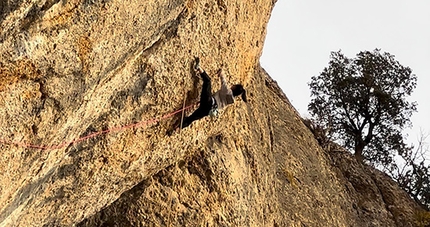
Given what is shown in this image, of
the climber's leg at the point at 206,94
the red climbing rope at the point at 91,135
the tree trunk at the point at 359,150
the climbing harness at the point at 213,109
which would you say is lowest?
the red climbing rope at the point at 91,135

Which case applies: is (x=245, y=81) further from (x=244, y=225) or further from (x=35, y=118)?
(x=35, y=118)

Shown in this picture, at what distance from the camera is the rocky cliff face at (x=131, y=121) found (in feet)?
28.2

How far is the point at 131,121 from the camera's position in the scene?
11.2 m

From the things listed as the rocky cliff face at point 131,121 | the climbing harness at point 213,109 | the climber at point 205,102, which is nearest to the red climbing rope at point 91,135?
the rocky cliff face at point 131,121

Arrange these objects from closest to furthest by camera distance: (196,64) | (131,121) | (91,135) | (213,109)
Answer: (91,135)
(131,121)
(196,64)
(213,109)

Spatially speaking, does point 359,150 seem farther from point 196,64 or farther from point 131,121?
point 131,121

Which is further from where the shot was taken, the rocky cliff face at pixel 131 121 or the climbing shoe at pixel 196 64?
the climbing shoe at pixel 196 64

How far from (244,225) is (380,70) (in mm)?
21655

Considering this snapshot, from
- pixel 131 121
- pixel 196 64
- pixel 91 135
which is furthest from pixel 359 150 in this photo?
pixel 91 135

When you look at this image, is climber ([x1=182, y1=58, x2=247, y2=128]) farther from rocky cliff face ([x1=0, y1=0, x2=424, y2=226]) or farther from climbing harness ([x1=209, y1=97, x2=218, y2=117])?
rocky cliff face ([x1=0, y1=0, x2=424, y2=226])

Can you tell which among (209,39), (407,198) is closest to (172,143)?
(209,39)

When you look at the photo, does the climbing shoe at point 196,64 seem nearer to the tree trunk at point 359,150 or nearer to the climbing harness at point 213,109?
the climbing harness at point 213,109

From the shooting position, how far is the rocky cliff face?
8586mm

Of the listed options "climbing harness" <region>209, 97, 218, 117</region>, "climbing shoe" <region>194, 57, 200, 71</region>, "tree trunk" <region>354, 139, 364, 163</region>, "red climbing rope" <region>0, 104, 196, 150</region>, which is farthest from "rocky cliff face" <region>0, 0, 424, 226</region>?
"tree trunk" <region>354, 139, 364, 163</region>
